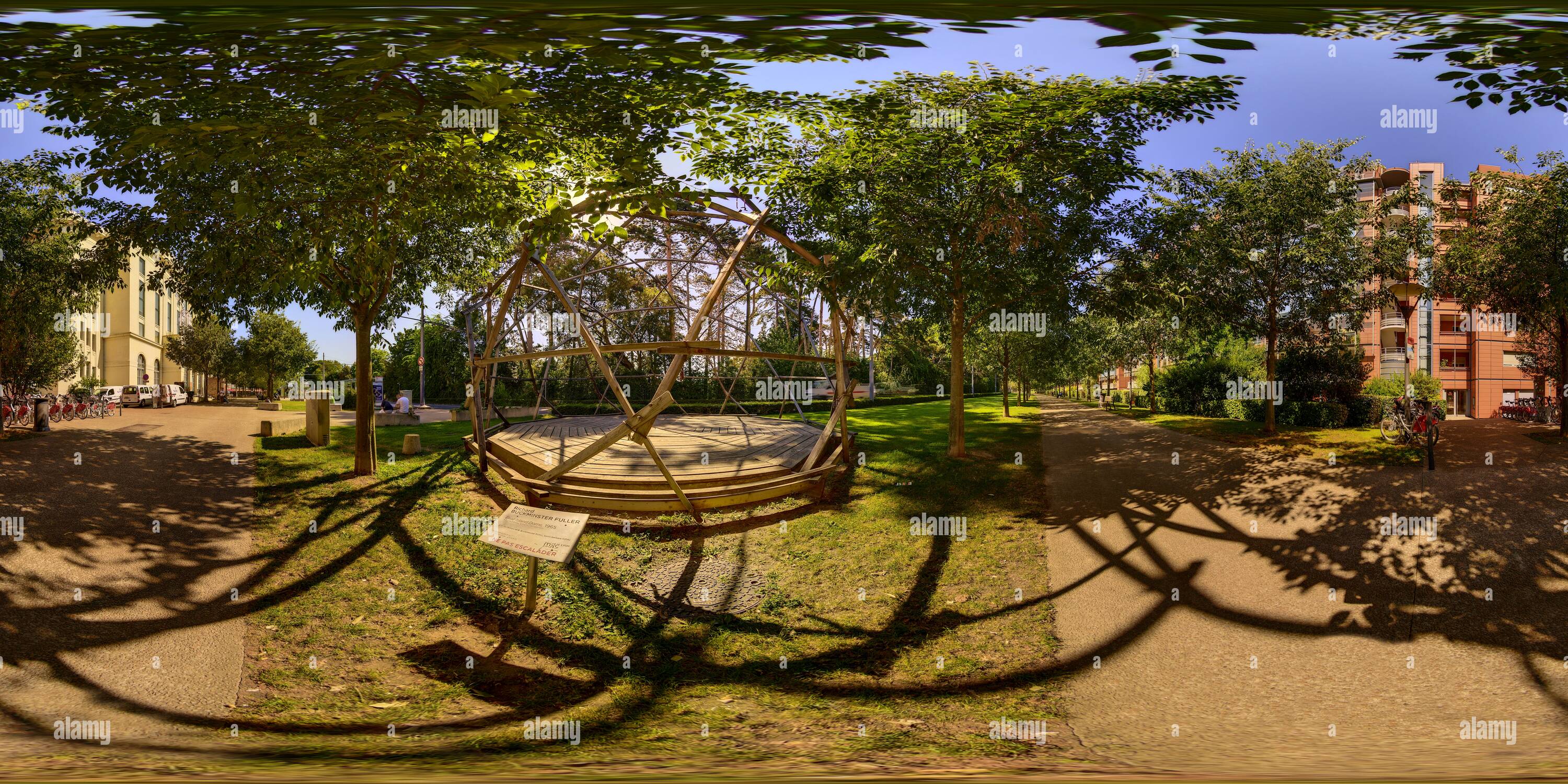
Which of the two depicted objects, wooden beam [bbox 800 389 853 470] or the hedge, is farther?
the hedge

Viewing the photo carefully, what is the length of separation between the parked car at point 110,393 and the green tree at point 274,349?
117 cm

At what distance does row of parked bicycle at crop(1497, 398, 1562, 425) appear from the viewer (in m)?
3.66

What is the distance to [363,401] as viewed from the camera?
4.25m

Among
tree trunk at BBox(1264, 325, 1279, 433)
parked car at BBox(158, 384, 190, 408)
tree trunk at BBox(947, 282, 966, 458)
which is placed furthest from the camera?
tree trunk at BBox(1264, 325, 1279, 433)

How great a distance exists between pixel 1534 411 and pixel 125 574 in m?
8.18

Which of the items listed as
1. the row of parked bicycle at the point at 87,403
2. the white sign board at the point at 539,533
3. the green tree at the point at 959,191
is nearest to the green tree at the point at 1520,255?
the green tree at the point at 959,191

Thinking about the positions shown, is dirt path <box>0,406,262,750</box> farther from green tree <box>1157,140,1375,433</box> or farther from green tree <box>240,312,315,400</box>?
green tree <box>1157,140,1375,433</box>

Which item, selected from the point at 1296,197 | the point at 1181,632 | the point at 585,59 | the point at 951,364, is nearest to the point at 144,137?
the point at 585,59

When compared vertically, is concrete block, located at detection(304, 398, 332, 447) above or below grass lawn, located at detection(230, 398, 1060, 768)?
above

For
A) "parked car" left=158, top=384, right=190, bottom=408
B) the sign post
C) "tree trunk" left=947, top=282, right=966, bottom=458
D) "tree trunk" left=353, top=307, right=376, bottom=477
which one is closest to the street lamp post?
"tree trunk" left=353, top=307, right=376, bottom=477

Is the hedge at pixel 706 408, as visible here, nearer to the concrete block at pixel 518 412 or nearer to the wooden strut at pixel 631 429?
the concrete block at pixel 518 412

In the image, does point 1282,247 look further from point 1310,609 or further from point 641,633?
point 641,633

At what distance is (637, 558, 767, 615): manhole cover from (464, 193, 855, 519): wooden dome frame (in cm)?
69

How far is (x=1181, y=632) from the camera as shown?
8.31 feet
